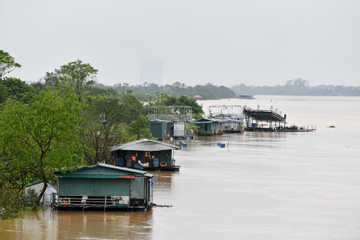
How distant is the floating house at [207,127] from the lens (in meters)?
91.3

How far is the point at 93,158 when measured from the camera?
42.1m

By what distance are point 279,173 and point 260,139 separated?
39600mm

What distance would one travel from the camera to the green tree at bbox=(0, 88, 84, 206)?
29.2 m

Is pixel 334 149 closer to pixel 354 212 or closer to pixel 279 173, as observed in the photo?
pixel 279 173

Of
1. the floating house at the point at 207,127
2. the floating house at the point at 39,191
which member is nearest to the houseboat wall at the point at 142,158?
the floating house at the point at 39,191

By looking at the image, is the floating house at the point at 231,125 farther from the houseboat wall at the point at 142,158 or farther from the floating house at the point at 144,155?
the floating house at the point at 144,155

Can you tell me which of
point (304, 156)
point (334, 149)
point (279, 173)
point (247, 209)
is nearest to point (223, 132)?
point (334, 149)

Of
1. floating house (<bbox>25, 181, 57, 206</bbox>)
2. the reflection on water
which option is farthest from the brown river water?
floating house (<bbox>25, 181, 57, 206</bbox>)

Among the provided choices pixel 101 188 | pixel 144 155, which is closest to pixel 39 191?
pixel 101 188

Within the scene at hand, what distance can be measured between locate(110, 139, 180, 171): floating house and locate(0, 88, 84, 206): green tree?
1374 centimetres

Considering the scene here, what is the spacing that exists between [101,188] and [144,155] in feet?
51.5

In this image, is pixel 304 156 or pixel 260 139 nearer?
pixel 304 156

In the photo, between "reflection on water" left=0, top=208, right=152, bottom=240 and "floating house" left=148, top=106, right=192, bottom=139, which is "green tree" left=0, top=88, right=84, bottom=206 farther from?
"floating house" left=148, top=106, right=192, bottom=139

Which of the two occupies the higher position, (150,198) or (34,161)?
(34,161)
